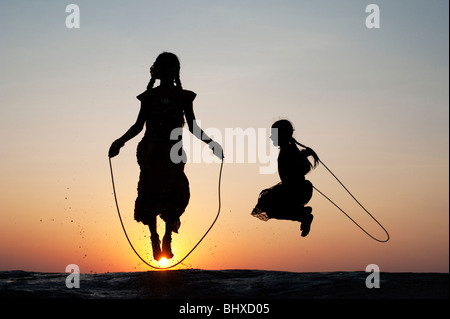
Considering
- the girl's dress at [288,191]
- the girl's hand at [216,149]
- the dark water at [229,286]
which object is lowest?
the dark water at [229,286]

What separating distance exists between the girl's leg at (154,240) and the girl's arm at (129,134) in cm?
134

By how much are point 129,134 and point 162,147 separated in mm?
611

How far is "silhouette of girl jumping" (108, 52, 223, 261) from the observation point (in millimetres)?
11664

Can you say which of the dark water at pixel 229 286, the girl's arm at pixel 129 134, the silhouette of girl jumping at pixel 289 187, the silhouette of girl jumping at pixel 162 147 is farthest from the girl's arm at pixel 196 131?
the dark water at pixel 229 286

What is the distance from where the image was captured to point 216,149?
37.9 feet

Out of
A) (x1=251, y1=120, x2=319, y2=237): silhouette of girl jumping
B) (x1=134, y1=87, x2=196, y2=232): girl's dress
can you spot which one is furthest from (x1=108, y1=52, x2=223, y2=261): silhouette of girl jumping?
(x1=251, y1=120, x2=319, y2=237): silhouette of girl jumping

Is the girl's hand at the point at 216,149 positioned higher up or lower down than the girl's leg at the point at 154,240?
higher up

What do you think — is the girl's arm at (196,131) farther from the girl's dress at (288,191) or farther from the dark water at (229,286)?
the dark water at (229,286)

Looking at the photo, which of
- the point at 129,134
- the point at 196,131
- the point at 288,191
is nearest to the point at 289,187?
the point at 288,191

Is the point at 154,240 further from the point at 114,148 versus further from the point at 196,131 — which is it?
the point at 196,131

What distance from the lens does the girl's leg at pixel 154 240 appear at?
38.8 ft
